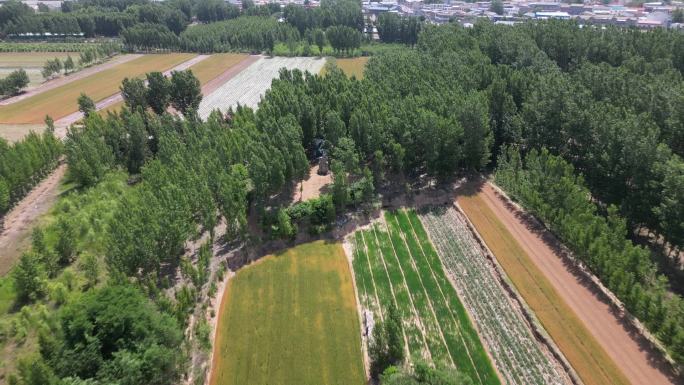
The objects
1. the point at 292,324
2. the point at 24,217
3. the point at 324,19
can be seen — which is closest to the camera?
the point at 292,324

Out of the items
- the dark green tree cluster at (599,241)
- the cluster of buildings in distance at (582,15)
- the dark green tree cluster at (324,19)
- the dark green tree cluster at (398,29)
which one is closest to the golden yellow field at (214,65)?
the dark green tree cluster at (324,19)

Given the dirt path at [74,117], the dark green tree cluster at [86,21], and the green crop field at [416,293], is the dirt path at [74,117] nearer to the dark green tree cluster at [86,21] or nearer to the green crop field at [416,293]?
the dark green tree cluster at [86,21]

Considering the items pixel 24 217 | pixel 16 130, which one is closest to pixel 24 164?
pixel 24 217

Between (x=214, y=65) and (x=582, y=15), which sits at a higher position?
(x=214, y=65)

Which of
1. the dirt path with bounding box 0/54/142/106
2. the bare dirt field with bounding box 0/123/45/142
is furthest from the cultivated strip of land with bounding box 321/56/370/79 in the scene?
the dirt path with bounding box 0/54/142/106

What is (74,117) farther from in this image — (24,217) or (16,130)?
(24,217)

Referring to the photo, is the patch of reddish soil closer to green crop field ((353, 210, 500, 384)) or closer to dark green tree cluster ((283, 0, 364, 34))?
dark green tree cluster ((283, 0, 364, 34))
